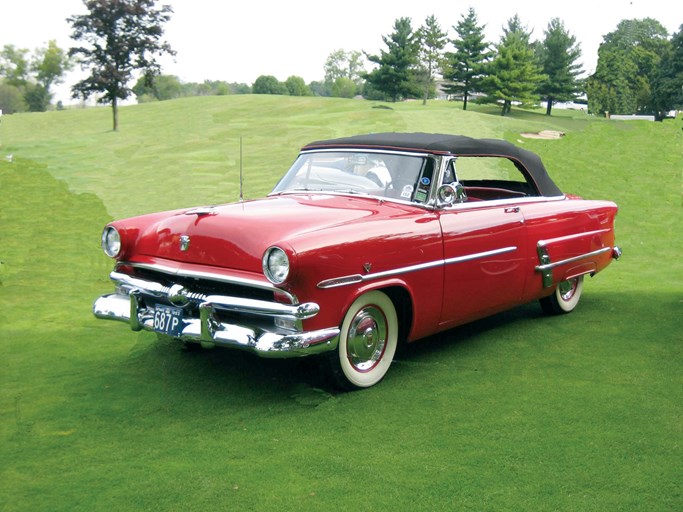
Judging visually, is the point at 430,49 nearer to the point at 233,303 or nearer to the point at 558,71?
the point at 558,71

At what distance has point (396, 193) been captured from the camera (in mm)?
5293

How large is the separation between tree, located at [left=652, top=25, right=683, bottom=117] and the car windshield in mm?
52561

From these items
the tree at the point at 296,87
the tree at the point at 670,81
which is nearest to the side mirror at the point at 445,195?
the tree at the point at 670,81

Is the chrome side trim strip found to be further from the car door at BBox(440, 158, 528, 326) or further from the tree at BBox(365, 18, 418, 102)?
the tree at BBox(365, 18, 418, 102)

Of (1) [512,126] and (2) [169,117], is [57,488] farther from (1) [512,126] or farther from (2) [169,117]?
(2) [169,117]

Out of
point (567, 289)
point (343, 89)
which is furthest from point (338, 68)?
point (567, 289)

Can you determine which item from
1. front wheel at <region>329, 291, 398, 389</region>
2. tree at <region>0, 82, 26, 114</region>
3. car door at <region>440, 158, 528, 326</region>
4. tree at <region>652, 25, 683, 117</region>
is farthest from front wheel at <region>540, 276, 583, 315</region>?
tree at <region>0, 82, 26, 114</region>

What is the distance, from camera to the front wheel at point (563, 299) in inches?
266

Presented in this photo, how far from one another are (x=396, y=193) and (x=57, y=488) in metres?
3.01

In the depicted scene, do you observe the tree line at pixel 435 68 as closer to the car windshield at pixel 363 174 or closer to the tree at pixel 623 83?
the tree at pixel 623 83

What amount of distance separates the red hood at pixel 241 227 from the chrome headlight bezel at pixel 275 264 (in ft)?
0.22

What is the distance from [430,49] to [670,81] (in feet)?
58.5

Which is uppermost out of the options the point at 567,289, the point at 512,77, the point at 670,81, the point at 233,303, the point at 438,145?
the point at 670,81

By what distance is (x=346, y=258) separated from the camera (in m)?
4.33
